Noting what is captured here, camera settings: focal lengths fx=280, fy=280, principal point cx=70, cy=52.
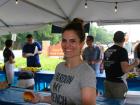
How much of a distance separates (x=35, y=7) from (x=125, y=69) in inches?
133

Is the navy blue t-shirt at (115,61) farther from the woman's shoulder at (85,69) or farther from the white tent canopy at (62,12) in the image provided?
the white tent canopy at (62,12)

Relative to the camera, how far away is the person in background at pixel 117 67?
3.21 metres

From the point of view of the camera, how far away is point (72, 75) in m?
1.56

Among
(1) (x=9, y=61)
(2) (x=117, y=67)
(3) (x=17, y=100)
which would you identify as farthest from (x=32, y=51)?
(3) (x=17, y=100)

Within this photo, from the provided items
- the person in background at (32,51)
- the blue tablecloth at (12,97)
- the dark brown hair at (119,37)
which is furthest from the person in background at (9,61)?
the dark brown hair at (119,37)

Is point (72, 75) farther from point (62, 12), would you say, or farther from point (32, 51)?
point (32, 51)

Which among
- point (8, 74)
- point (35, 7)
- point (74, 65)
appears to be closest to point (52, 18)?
point (35, 7)

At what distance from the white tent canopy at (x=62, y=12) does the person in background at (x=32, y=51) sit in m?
0.59

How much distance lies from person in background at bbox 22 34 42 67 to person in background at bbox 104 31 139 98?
3.02 m

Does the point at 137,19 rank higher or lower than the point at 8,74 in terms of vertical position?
higher

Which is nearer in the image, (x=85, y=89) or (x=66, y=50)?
(x=85, y=89)

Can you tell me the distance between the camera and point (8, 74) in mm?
5805

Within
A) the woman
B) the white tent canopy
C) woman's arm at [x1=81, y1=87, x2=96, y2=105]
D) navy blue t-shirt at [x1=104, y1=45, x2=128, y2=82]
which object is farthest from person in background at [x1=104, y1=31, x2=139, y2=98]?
the white tent canopy

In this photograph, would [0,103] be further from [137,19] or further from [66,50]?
[137,19]
